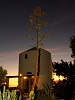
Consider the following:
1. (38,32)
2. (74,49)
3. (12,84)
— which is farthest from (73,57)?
→ (38,32)

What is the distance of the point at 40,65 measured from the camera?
33.2 m

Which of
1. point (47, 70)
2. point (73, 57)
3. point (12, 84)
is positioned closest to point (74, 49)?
point (73, 57)

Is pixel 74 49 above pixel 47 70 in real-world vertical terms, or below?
above

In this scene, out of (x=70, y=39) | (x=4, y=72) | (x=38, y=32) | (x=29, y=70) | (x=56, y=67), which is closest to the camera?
(x=38, y=32)

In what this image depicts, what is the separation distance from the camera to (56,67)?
2798 cm

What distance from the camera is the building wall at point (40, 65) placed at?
32.6 m

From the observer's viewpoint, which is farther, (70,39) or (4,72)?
(4,72)

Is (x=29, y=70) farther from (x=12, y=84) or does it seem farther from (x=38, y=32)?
(x=38, y=32)

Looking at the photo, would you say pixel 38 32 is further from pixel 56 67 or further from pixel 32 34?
pixel 56 67

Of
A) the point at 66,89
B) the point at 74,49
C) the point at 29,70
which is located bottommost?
the point at 66,89

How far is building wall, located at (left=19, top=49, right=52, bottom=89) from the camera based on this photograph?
3256 cm

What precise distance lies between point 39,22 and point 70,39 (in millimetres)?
13895

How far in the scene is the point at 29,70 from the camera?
106ft

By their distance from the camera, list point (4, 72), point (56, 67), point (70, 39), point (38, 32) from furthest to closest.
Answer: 1. point (4, 72)
2. point (70, 39)
3. point (56, 67)
4. point (38, 32)
